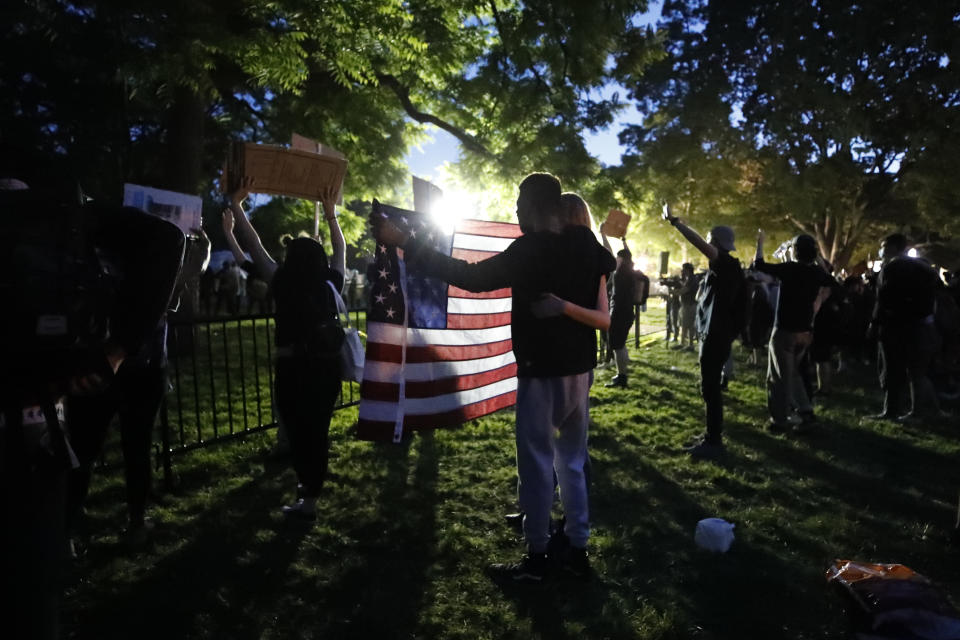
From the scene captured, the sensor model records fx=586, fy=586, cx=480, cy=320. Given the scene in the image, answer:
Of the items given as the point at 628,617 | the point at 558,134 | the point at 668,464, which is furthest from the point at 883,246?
the point at 628,617

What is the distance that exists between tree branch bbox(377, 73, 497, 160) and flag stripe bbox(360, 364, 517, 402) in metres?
7.47

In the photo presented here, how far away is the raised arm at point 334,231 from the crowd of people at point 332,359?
12 millimetres

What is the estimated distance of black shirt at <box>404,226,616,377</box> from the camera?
9.96ft

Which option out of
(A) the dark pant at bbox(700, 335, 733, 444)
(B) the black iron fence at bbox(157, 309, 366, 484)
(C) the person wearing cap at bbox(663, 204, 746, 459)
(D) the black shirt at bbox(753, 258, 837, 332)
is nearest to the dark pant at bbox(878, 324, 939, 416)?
(D) the black shirt at bbox(753, 258, 837, 332)

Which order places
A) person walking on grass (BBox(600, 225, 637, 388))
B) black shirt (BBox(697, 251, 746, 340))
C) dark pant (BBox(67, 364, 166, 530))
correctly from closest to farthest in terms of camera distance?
dark pant (BBox(67, 364, 166, 530)), black shirt (BBox(697, 251, 746, 340)), person walking on grass (BBox(600, 225, 637, 388))

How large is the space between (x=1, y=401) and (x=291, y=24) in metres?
8.18

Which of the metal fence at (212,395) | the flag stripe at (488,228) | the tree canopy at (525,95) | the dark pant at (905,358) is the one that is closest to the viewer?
the flag stripe at (488,228)

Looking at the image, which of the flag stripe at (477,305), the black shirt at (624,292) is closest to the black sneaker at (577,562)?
the flag stripe at (477,305)

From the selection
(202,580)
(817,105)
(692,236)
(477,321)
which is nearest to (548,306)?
(477,321)

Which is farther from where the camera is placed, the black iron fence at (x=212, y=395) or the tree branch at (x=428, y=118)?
the tree branch at (x=428, y=118)

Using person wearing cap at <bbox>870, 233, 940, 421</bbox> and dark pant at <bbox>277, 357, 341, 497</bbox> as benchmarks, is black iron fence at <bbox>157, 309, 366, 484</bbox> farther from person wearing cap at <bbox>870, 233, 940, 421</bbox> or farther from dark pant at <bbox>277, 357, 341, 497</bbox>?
person wearing cap at <bbox>870, 233, 940, 421</bbox>

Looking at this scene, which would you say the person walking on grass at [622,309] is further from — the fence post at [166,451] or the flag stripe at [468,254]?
the fence post at [166,451]

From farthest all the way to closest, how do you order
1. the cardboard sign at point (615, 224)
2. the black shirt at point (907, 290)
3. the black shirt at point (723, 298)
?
the black shirt at point (907, 290) → the cardboard sign at point (615, 224) → the black shirt at point (723, 298)

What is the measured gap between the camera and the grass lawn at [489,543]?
121 inches
